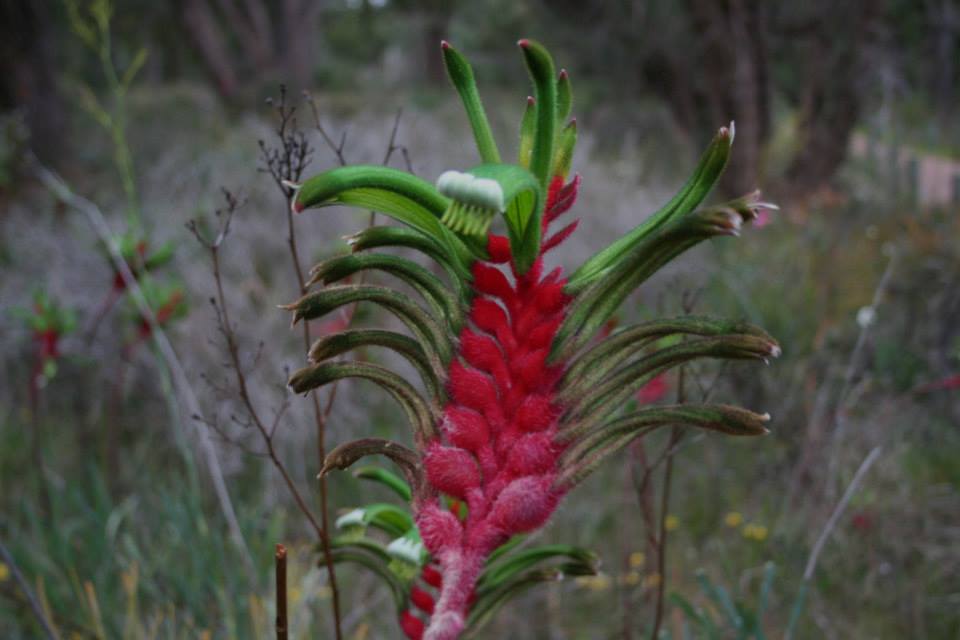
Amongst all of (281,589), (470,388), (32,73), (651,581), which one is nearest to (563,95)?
(470,388)

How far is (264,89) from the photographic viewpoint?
955 cm

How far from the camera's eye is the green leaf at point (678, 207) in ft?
1.92

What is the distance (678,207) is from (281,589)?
1.49ft

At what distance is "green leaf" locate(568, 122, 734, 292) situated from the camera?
1.92 feet

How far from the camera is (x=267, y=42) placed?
1081cm

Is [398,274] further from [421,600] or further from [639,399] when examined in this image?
[639,399]

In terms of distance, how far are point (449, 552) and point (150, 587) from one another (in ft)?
3.81

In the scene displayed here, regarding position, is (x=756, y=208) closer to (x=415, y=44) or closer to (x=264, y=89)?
(x=264, y=89)

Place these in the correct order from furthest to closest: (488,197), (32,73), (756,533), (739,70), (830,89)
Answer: (830,89) < (32,73) < (739,70) < (756,533) < (488,197)

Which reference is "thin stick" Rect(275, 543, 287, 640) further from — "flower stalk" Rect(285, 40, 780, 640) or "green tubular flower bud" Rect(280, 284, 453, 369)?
"green tubular flower bud" Rect(280, 284, 453, 369)

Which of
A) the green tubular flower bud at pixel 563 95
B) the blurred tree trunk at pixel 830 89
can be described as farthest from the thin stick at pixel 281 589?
the blurred tree trunk at pixel 830 89

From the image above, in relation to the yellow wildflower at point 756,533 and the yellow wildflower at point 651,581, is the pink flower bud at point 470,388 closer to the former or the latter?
the yellow wildflower at point 651,581

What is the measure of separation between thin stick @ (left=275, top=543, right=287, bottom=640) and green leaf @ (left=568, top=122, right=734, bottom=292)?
0.33 m

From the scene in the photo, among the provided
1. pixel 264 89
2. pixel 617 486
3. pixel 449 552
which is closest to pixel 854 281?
pixel 617 486
